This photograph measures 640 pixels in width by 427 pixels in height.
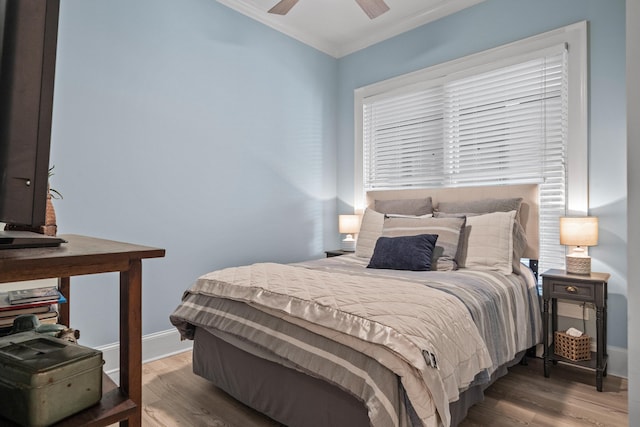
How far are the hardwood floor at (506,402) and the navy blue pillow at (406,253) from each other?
90 cm

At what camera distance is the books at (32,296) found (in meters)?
1.20

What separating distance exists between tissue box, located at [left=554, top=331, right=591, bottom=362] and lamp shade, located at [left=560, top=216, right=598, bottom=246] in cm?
64

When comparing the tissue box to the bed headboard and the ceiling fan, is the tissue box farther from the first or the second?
the ceiling fan

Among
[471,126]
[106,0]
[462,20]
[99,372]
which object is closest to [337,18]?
[462,20]

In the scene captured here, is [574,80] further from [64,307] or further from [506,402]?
[64,307]

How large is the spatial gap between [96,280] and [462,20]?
3.73 m

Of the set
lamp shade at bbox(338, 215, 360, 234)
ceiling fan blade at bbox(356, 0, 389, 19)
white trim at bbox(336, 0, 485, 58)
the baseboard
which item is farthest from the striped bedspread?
white trim at bbox(336, 0, 485, 58)

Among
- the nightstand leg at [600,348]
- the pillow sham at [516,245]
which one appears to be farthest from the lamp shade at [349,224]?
the nightstand leg at [600,348]

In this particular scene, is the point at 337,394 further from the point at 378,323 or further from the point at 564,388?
the point at 564,388

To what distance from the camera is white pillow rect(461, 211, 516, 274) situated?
266 cm

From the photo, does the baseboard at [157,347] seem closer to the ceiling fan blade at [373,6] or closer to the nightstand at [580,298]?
the nightstand at [580,298]

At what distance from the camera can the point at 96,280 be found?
2605 mm

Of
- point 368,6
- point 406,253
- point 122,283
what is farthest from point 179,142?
point 122,283

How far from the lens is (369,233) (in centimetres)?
339
